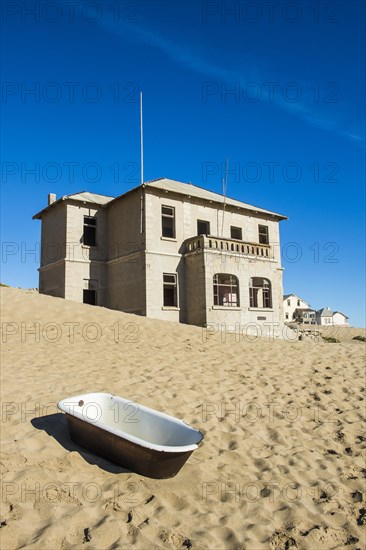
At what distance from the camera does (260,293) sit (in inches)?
1131

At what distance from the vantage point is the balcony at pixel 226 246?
2158cm

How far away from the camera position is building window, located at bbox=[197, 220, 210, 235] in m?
24.2

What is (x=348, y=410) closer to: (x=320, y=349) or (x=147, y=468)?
(x=147, y=468)

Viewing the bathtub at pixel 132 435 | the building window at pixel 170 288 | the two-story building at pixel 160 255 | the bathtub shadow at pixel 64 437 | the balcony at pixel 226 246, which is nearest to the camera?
the bathtub at pixel 132 435

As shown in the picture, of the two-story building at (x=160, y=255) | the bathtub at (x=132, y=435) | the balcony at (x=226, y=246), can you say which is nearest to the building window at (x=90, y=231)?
the two-story building at (x=160, y=255)

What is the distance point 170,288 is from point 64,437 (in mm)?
16533

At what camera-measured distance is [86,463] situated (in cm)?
548

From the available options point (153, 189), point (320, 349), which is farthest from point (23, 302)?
point (320, 349)

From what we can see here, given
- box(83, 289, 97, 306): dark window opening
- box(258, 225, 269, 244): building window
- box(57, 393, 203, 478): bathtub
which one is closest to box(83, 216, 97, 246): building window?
box(83, 289, 97, 306): dark window opening

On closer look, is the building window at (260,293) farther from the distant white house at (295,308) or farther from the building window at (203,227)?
the distant white house at (295,308)

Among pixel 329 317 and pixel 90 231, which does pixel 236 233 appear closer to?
pixel 90 231

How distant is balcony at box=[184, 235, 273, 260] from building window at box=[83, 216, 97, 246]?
6.03 meters

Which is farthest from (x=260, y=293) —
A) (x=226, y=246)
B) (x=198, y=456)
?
(x=198, y=456)

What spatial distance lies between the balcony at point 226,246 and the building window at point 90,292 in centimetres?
603
